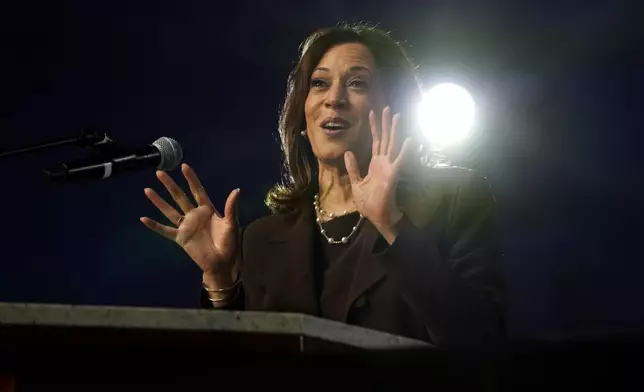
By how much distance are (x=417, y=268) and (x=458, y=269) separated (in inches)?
13.5

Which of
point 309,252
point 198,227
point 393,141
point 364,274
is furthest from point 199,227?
point 393,141

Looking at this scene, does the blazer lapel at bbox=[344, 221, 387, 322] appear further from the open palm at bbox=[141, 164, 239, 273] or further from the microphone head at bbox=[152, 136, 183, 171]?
the microphone head at bbox=[152, 136, 183, 171]

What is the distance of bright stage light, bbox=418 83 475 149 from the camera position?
93.0 inches

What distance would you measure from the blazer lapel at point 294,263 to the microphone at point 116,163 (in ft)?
1.50

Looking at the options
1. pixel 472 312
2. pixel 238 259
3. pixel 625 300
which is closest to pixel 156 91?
pixel 238 259

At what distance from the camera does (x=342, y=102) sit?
2172 millimetres

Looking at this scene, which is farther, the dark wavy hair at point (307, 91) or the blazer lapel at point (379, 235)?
the dark wavy hair at point (307, 91)

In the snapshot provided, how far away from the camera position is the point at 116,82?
2.79 m

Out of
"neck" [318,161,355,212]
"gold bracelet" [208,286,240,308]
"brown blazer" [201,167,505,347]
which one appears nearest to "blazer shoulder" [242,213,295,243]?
"brown blazer" [201,167,505,347]

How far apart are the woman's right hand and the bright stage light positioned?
776 millimetres

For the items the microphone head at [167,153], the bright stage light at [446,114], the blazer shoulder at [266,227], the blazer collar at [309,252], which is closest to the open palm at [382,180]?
the blazer collar at [309,252]

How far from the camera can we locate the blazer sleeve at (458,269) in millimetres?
1507

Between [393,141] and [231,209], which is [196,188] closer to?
[231,209]

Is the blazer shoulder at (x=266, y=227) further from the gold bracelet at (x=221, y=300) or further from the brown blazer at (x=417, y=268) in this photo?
the gold bracelet at (x=221, y=300)
